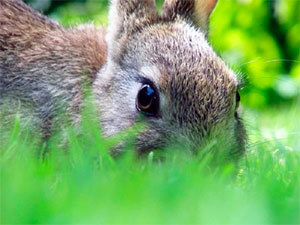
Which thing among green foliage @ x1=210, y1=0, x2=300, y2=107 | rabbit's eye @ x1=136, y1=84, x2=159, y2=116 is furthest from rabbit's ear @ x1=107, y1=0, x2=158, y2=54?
green foliage @ x1=210, y1=0, x2=300, y2=107

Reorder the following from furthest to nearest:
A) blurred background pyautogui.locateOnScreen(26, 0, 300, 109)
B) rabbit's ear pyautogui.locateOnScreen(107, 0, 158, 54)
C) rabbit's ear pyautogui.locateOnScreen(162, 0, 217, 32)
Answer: blurred background pyautogui.locateOnScreen(26, 0, 300, 109)
rabbit's ear pyautogui.locateOnScreen(162, 0, 217, 32)
rabbit's ear pyautogui.locateOnScreen(107, 0, 158, 54)

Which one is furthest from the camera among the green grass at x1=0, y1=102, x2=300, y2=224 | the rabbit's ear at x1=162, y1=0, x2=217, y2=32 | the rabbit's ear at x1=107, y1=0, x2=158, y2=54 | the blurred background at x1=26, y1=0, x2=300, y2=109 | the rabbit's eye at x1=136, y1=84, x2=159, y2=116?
the blurred background at x1=26, y1=0, x2=300, y2=109

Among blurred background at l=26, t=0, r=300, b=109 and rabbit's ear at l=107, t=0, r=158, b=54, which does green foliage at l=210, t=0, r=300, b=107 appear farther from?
rabbit's ear at l=107, t=0, r=158, b=54

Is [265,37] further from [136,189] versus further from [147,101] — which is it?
[136,189]

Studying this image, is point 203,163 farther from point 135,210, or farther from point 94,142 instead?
point 135,210

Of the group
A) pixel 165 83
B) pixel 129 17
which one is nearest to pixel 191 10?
pixel 129 17

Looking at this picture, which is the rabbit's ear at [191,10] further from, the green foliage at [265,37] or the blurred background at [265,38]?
the green foliage at [265,37]

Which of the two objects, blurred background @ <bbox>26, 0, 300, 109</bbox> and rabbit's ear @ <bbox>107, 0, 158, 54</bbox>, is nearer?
rabbit's ear @ <bbox>107, 0, 158, 54</bbox>

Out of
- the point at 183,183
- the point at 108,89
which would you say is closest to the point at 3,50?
the point at 108,89
